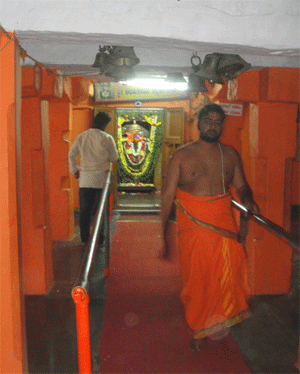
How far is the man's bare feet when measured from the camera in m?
2.64

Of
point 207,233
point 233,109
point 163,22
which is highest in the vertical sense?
point 163,22

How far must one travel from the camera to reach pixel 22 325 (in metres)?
2.05

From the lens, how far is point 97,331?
9.55 ft

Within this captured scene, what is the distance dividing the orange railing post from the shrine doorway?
7171 mm

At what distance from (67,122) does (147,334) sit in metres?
3.39

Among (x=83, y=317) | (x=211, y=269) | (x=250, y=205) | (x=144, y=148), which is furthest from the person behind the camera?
(x=144, y=148)

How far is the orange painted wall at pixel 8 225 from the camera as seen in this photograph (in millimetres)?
1885

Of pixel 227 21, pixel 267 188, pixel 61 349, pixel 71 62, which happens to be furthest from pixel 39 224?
pixel 227 21

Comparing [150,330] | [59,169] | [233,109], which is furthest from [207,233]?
[59,169]

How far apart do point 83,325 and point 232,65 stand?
257 centimetres

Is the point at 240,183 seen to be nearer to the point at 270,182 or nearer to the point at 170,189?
the point at 170,189

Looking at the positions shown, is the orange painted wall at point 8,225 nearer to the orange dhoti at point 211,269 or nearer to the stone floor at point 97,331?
the stone floor at point 97,331

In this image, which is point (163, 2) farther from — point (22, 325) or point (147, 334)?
point (147, 334)

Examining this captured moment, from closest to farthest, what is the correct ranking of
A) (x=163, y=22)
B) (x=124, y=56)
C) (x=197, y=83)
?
(x=163, y=22) → (x=124, y=56) → (x=197, y=83)
